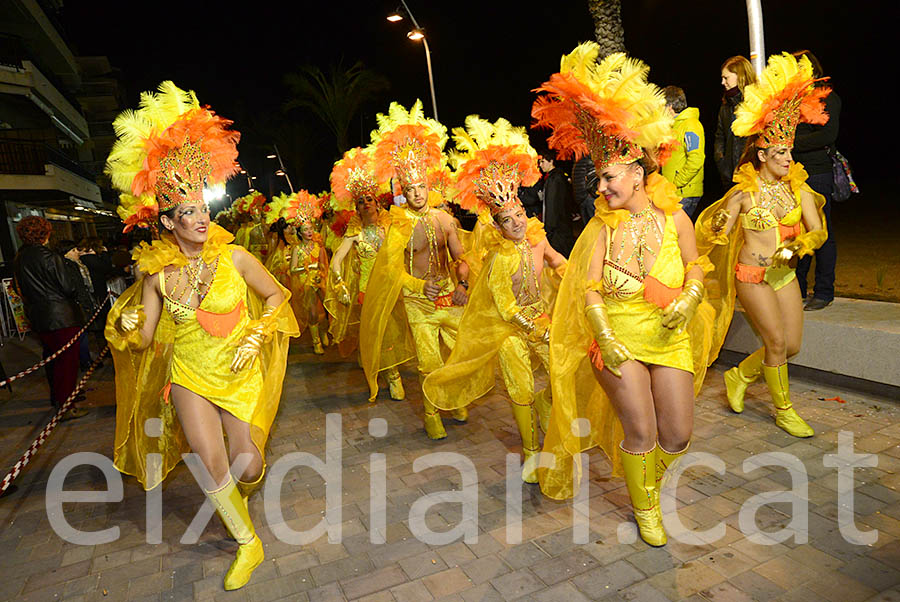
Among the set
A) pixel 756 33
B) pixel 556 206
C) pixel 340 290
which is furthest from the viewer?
pixel 556 206

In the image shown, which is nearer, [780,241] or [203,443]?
[203,443]

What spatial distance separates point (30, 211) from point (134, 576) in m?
28.6

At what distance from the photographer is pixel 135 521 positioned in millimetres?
4246

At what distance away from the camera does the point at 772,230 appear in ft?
15.1

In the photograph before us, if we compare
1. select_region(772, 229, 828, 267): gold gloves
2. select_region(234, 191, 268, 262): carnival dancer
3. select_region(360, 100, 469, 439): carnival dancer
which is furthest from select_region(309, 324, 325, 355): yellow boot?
select_region(772, 229, 828, 267): gold gloves

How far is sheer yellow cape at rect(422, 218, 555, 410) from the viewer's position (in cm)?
432

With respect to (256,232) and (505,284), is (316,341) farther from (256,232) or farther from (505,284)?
(505,284)

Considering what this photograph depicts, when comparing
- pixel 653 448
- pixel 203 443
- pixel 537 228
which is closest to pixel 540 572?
pixel 653 448

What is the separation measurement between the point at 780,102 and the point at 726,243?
1.11 m

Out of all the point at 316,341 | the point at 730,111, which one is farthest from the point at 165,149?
the point at 316,341

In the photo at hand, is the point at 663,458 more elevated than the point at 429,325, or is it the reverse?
the point at 429,325

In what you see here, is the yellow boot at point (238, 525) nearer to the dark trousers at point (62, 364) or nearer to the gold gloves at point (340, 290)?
the gold gloves at point (340, 290)

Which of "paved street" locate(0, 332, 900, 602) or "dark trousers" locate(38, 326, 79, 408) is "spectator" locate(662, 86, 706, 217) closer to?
"paved street" locate(0, 332, 900, 602)

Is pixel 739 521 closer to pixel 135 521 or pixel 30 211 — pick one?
pixel 135 521
